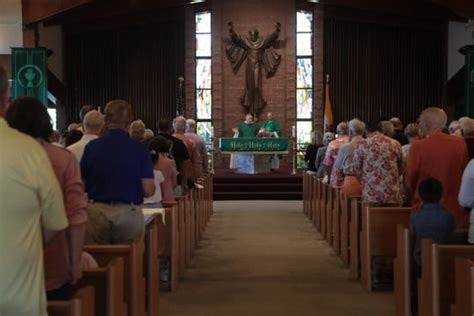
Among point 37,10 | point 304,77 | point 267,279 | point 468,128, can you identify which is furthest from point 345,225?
point 304,77

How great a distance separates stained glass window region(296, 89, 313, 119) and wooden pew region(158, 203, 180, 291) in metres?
12.3

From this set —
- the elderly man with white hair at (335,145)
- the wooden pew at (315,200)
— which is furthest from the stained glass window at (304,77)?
the elderly man with white hair at (335,145)

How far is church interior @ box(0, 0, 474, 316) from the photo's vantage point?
276cm

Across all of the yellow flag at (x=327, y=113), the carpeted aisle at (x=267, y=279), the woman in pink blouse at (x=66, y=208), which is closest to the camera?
the woman in pink blouse at (x=66, y=208)

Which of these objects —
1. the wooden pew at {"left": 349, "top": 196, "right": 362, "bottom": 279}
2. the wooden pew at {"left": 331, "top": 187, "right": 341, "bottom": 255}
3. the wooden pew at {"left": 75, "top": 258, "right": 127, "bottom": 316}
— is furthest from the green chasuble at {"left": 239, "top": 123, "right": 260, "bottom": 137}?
the wooden pew at {"left": 75, "top": 258, "right": 127, "bottom": 316}

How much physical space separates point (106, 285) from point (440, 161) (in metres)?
2.70

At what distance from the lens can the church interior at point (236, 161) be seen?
2758 millimetres

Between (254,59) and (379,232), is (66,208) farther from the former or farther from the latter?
(254,59)

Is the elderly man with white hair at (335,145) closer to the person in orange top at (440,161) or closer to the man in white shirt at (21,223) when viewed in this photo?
the person in orange top at (440,161)

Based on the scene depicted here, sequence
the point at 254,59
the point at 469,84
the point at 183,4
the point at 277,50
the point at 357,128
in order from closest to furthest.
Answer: the point at 357,128 < the point at 469,84 < the point at 183,4 < the point at 254,59 < the point at 277,50

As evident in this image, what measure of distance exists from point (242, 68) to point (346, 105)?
2757 millimetres

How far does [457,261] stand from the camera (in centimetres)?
331

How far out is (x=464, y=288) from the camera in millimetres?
3211

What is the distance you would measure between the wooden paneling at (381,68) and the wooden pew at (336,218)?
10.6m
